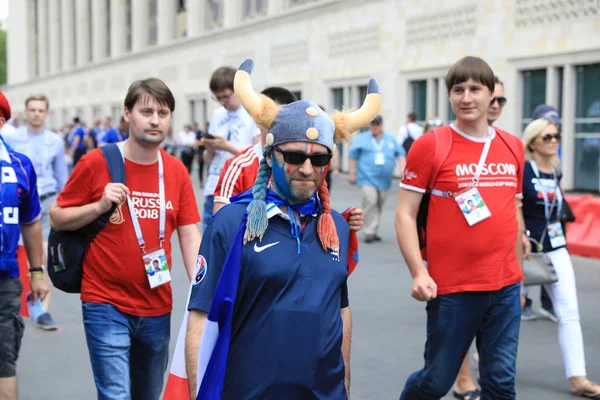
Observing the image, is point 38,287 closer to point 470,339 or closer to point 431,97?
point 470,339

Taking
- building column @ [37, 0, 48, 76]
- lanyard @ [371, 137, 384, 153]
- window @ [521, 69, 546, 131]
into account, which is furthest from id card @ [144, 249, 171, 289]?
building column @ [37, 0, 48, 76]

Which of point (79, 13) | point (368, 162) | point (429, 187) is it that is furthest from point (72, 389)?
point (79, 13)

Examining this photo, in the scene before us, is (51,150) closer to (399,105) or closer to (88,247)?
(88,247)

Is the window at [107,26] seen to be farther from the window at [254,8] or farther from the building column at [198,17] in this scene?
the window at [254,8]

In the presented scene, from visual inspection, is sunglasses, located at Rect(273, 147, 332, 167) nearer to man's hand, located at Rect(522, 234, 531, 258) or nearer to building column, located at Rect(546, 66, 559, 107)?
man's hand, located at Rect(522, 234, 531, 258)

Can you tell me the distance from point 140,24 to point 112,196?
1890 inches

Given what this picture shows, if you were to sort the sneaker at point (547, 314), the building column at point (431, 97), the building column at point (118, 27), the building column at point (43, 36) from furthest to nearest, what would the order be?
1. the building column at point (43, 36)
2. the building column at point (118, 27)
3. the building column at point (431, 97)
4. the sneaker at point (547, 314)

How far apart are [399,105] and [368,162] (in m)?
12.6

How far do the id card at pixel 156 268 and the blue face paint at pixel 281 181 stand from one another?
1457 millimetres

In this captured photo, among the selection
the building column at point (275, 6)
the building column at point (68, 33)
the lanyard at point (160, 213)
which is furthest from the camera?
the building column at point (68, 33)

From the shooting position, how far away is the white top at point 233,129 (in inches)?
274

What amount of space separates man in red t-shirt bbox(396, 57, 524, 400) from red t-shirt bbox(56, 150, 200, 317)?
1.27 m

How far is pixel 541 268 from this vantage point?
5.75m

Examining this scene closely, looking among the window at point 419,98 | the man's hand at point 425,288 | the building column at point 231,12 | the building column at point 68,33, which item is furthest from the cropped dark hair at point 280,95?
the building column at point 68,33
